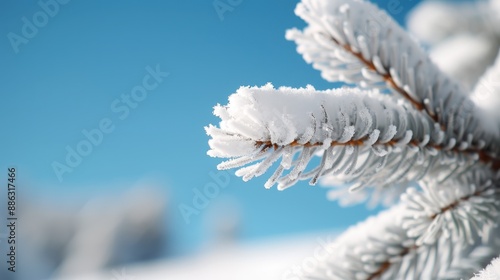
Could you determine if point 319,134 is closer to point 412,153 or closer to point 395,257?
point 412,153

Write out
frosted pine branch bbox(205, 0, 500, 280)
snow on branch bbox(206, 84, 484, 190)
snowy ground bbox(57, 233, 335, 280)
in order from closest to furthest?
snow on branch bbox(206, 84, 484, 190) → frosted pine branch bbox(205, 0, 500, 280) → snowy ground bbox(57, 233, 335, 280)

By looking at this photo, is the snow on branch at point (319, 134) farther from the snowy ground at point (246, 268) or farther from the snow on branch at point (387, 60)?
the snowy ground at point (246, 268)

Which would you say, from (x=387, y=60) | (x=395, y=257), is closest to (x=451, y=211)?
(x=395, y=257)

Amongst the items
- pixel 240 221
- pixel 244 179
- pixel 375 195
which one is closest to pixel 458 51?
pixel 375 195

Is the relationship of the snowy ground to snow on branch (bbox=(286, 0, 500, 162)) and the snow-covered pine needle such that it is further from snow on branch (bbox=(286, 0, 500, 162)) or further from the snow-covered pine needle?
snow on branch (bbox=(286, 0, 500, 162))

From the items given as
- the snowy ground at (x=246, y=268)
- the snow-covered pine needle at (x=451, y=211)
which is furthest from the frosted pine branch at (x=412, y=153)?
the snowy ground at (x=246, y=268)

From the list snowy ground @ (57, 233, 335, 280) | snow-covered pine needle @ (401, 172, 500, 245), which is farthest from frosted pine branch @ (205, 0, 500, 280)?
snowy ground @ (57, 233, 335, 280)

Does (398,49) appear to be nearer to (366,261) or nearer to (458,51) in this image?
(366,261)
